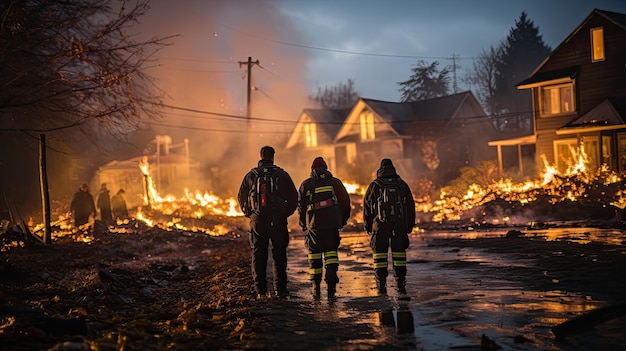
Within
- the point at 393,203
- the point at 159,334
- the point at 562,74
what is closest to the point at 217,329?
the point at 159,334

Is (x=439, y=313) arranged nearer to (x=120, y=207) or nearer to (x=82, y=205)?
(x=82, y=205)

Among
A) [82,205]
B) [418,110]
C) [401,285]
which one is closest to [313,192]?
[401,285]

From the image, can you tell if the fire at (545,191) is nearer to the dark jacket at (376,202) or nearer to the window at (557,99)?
the window at (557,99)

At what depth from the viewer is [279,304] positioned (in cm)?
698

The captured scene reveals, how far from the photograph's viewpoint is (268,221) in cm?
Answer: 777

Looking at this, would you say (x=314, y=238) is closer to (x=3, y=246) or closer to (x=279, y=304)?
(x=279, y=304)

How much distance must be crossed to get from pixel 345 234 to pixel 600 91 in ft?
49.1

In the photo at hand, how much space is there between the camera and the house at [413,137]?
134 ft

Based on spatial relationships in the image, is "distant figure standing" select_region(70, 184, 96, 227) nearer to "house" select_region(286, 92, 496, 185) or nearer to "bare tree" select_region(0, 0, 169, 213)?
"bare tree" select_region(0, 0, 169, 213)

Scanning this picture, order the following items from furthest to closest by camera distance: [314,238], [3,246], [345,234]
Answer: [345,234], [3,246], [314,238]

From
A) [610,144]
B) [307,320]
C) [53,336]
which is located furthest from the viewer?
[610,144]

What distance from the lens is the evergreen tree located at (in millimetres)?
64125

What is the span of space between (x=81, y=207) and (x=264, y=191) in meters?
13.0

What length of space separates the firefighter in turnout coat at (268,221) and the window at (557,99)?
946 inches
